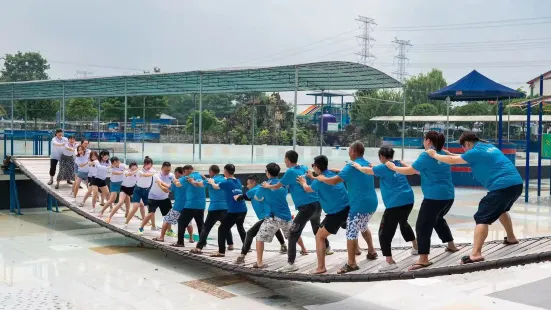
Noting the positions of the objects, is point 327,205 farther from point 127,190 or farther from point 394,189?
point 127,190

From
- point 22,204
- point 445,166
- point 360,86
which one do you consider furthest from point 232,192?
point 360,86

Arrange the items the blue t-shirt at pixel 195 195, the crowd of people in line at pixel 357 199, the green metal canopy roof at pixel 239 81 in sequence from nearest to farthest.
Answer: the crowd of people in line at pixel 357 199 → the blue t-shirt at pixel 195 195 → the green metal canopy roof at pixel 239 81

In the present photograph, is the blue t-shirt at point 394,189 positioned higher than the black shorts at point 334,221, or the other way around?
the blue t-shirt at point 394,189

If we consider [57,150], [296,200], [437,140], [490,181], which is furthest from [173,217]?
[57,150]

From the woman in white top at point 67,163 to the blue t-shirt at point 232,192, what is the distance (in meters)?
6.02

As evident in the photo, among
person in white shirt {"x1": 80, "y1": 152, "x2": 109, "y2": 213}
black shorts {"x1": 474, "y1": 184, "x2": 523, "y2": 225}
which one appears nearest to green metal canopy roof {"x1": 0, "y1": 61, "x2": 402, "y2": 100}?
person in white shirt {"x1": 80, "y1": 152, "x2": 109, "y2": 213}

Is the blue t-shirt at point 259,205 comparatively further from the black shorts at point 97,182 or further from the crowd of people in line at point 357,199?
the black shorts at point 97,182

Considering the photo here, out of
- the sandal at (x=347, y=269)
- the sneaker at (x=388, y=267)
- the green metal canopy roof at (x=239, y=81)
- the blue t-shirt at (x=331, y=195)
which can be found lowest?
the sandal at (x=347, y=269)

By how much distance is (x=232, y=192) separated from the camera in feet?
24.1

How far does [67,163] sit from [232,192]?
625 cm

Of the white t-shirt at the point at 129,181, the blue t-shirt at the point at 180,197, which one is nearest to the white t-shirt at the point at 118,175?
the white t-shirt at the point at 129,181

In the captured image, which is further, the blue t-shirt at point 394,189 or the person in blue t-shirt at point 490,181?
the blue t-shirt at point 394,189

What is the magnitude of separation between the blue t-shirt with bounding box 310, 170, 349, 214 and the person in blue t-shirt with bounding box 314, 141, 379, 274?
0.15 meters

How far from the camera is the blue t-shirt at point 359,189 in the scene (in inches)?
231
